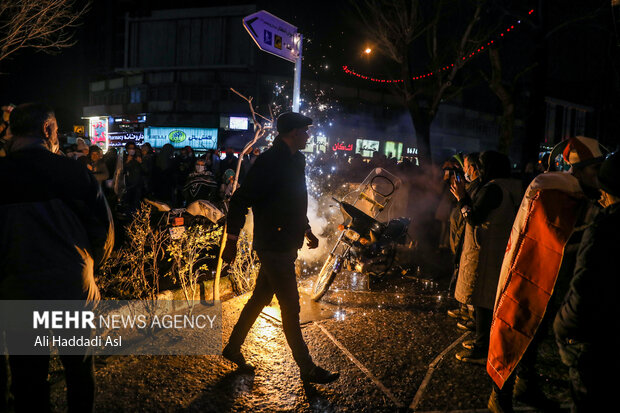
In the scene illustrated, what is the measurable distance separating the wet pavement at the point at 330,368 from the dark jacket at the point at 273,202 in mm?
1166

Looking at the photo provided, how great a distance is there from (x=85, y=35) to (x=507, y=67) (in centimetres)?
3078

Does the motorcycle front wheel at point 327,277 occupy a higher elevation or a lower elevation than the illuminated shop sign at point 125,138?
lower

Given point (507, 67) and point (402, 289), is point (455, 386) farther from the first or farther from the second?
point (507, 67)

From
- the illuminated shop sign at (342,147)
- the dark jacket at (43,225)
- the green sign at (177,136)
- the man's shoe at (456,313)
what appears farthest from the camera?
the illuminated shop sign at (342,147)

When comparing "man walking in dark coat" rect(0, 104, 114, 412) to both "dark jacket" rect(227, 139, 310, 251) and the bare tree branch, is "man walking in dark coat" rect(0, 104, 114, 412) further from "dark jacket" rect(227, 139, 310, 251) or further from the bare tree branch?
the bare tree branch

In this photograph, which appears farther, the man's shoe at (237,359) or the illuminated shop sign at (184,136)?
the illuminated shop sign at (184,136)

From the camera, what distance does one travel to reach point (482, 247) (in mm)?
4160

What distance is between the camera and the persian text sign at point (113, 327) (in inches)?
90.8

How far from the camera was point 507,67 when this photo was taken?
22688 millimetres

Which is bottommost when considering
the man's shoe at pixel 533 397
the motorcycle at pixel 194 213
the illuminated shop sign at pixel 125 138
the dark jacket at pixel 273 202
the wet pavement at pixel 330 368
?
the wet pavement at pixel 330 368

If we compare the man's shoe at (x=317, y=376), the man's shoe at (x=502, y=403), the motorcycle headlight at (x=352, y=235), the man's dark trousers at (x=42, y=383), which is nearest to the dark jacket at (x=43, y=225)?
the man's dark trousers at (x=42, y=383)

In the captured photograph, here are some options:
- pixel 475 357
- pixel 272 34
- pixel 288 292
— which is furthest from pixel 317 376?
pixel 272 34

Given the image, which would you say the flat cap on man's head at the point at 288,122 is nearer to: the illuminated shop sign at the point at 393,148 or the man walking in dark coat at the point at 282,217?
the man walking in dark coat at the point at 282,217

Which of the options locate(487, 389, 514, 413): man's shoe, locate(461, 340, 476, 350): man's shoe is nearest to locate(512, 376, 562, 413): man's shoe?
locate(487, 389, 514, 413): man's shoe
